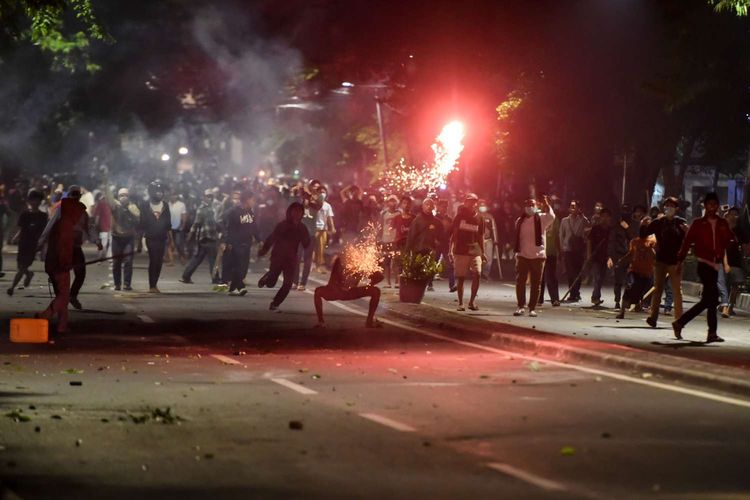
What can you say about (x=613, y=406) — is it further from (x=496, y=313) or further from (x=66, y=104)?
(x=66, y=104)

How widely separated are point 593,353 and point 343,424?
18.2 ft

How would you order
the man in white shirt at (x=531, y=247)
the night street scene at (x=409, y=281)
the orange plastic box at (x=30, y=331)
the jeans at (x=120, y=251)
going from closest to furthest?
1. the night street scene at (x=409, y=281)
2. the orange plastic box at (x=30, y=331)
3. the man in white shirt at (x=531, y=247)
4. the jeans at (x=120, y=251)

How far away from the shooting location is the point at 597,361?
16.0m

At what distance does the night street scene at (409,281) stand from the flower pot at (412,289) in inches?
2.6

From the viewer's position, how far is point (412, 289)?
2403cm

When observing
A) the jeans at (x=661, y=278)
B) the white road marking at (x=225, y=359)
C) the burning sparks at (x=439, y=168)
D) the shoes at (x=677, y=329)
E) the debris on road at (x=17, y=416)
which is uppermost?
the burning sparks at (x=439, y=168)

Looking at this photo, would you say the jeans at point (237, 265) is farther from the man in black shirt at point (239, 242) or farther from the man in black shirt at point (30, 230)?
the man in black shirt at point (30, 230)

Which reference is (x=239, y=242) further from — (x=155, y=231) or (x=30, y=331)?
(x=30, y=331)

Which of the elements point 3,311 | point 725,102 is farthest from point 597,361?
point 725,102

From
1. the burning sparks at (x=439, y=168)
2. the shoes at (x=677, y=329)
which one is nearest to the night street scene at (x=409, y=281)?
the shoes at (x=677, y=329)

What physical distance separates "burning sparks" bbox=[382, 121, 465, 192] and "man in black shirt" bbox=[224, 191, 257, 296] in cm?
2065

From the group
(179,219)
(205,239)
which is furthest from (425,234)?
(179,219)

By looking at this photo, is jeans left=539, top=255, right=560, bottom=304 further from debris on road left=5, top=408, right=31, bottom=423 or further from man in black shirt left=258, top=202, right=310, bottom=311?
debris on road left=5, top=408, right=31, bottom=423

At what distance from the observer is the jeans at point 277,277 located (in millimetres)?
22844
